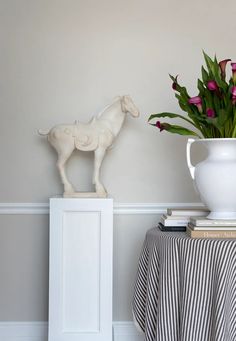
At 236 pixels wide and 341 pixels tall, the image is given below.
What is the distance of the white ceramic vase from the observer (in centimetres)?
188

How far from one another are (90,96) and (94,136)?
0.36 meters

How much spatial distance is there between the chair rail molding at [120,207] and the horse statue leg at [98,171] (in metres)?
0.25

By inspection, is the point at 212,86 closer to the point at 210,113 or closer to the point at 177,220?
the point at 210,113

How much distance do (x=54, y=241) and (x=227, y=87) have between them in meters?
1.20

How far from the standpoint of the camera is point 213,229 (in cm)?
184

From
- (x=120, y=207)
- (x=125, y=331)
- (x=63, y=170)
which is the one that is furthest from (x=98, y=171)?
(x=125, y=331)

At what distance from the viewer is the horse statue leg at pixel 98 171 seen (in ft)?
8.40

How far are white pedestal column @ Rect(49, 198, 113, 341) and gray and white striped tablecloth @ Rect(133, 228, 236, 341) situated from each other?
0.71m

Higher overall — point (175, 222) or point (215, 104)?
point (215, 104)

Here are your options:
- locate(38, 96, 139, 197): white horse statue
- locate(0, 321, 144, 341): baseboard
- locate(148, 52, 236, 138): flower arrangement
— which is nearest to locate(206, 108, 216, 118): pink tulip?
locate(148, 52, 236, 138): flower arrangement

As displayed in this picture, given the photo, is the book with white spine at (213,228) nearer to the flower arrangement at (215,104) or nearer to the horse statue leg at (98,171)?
the flower arrangement at (215,104)

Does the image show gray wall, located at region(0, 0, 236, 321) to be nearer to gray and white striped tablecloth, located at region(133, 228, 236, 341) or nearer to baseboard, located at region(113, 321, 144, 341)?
baseboard, located at region(113, 321, 144, 341)

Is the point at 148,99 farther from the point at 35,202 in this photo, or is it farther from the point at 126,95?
the point at 35,202

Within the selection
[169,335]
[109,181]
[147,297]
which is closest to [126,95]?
[109,181]
